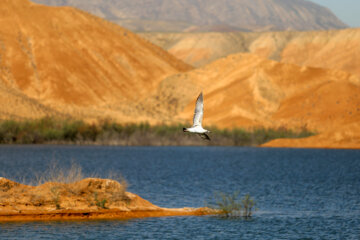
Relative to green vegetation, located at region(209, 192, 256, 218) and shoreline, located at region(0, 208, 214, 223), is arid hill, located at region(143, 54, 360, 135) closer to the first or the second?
green vegetation, located at region(209, 192, 256, 218)

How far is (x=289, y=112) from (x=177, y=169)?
55113mm

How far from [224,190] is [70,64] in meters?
87.5

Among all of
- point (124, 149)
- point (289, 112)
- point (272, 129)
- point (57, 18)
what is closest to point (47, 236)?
point (124, 149)

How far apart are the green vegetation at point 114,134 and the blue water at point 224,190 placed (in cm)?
296

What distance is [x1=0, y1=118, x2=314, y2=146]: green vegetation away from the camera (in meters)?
84.9

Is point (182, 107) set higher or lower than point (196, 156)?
higher

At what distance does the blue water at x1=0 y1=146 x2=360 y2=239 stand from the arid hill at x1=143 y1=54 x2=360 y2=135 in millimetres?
23300

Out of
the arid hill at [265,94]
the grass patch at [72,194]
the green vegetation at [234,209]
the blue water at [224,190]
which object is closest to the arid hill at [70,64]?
the arid hill at [265,94]

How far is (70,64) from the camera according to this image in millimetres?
125062

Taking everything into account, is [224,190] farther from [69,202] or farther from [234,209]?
[69,202]

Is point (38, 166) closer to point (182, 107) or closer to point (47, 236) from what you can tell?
point (47, 236)

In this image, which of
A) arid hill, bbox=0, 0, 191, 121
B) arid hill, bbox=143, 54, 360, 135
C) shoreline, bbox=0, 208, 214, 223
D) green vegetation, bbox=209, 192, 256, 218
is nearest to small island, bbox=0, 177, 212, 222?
shoreline, bbox=0, 208, 214, 223

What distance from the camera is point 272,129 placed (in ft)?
321

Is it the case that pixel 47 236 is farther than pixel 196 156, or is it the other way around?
pixel 196 156
